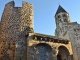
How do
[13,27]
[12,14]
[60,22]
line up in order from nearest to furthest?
[13,27] < [12,14] < [60,22]

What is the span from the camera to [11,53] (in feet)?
39.7

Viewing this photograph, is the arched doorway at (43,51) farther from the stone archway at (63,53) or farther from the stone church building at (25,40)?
Answer: the stone archway at (63,53)

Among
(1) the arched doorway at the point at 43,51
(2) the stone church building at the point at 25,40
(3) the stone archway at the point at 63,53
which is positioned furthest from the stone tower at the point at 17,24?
(3) the stone archway at the point at 63,53

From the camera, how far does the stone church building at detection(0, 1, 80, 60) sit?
12.1m

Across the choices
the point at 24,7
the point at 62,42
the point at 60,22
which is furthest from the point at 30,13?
the point at 60,22

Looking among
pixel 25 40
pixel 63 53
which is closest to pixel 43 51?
pixel 25 40

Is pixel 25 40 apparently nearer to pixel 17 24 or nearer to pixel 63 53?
pixel 17 24

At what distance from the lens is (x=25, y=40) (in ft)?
42.5

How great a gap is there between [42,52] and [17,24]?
12.9 feet

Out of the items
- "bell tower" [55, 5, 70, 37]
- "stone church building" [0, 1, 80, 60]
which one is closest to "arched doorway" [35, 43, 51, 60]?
"stone church building" [0, 1, 80, 60]

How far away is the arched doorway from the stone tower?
4.02 feet

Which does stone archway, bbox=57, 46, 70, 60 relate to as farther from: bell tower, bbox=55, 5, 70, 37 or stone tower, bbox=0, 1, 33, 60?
bell tower, bbox=55, 5, 70, 37

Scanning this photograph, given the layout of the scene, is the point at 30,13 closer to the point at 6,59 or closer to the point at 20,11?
the point at 20,11

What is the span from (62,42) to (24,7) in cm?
580
